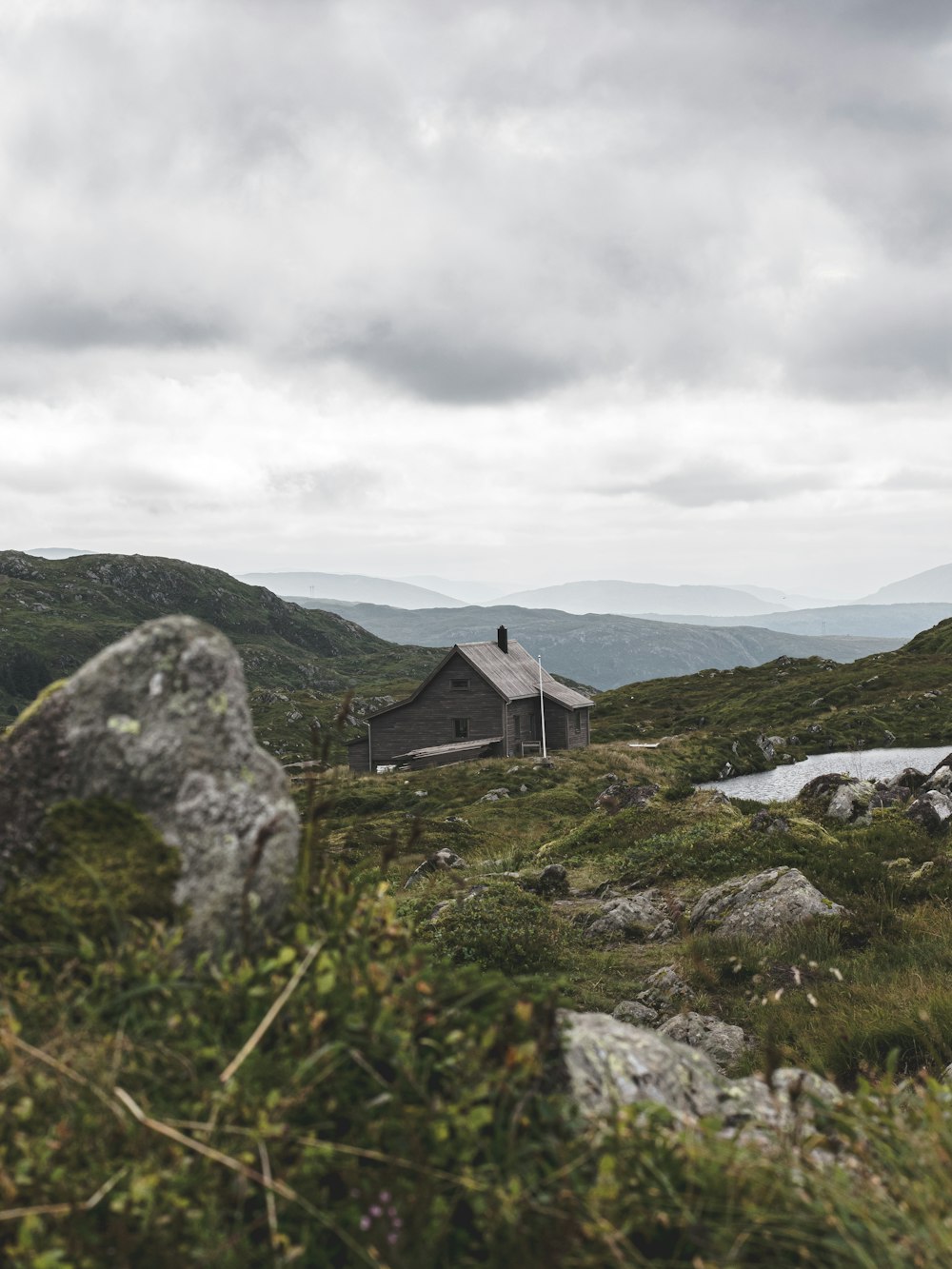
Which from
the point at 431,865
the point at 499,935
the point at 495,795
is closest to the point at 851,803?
the point at 431,865

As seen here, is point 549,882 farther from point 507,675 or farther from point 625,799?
point 507,675

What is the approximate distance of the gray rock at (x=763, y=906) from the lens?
1366cm

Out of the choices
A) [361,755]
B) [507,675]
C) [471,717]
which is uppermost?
[507,675]

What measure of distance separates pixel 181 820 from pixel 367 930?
1.25 m

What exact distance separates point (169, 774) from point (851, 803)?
2168cm

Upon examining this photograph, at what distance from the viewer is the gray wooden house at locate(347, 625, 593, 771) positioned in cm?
5869

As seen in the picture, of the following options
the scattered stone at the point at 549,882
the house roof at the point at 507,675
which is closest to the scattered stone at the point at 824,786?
the scattered stone at the point at 549,882

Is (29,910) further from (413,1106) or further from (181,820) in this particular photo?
(413,1106)

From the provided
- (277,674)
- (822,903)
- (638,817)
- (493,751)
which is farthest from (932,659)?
(277,674)

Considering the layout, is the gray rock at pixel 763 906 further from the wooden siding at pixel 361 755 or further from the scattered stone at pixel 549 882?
the wooden siding at pixel 361 755

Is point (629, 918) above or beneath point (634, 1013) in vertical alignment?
beneath

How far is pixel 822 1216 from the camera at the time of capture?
3.46m

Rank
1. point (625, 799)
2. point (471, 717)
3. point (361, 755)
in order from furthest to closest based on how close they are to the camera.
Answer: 1. point (361, 755)
2. point (471, 717)
3. point (625, 799)

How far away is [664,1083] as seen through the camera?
4.69m
